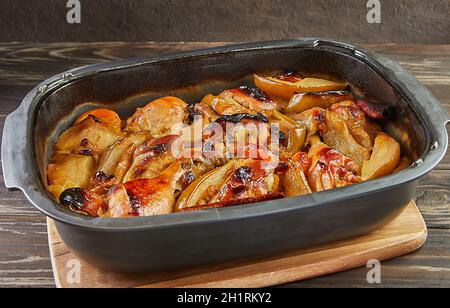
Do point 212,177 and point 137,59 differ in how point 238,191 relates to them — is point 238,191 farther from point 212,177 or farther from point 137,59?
point 137,59

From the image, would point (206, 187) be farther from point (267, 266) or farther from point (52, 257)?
point (52, 257)

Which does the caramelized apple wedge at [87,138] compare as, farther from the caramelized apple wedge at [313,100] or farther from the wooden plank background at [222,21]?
the wooden plank background at [222,21]

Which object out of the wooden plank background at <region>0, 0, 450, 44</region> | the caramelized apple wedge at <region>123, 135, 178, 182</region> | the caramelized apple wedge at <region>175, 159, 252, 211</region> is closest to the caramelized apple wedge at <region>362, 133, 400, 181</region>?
the caramelized apple wedge at <region>175, 159, 252, 211</region>

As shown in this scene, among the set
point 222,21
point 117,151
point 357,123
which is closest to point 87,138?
point 117,151

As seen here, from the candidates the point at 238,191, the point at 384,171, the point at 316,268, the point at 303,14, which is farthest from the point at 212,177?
the point at 303,14

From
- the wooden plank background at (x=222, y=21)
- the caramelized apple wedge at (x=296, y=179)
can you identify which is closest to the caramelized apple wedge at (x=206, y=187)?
the caramelized apple wedge at (x=296, y=179)
